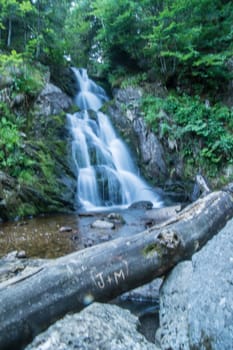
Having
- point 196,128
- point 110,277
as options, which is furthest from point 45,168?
point 110,277

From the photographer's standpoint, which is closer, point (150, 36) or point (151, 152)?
point (151, 152)

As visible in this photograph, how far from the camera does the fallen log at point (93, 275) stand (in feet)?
6.06

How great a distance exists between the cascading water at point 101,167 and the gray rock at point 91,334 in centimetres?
683

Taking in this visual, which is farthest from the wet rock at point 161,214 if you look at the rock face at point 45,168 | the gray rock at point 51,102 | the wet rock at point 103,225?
the gray rock at point 51,102

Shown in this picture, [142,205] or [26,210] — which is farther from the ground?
[26,210]

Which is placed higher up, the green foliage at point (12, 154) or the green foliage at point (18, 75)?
the green foliage at point (18, 75)

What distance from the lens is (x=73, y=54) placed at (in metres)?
18.1

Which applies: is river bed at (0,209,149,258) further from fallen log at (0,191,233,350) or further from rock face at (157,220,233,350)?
rock face at (157,220,233,350)

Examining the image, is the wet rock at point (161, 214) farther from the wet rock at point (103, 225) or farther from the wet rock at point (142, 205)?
the wet rock at point (103, 225)

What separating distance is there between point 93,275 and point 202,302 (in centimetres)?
85

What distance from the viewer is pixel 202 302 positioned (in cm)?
177

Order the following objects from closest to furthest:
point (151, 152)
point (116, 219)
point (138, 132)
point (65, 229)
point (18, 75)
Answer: point (65, 229), point (116, 219), point (18, 75), point (151, 152), point (138, 132)

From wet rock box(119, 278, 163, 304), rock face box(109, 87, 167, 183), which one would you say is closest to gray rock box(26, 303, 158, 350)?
wet rock box(119, 278, 163, 304)

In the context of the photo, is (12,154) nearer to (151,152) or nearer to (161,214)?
(161,214)
